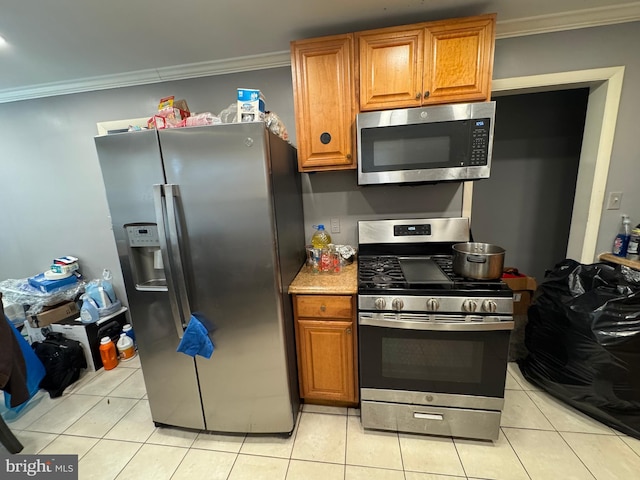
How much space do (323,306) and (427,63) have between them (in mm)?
1499

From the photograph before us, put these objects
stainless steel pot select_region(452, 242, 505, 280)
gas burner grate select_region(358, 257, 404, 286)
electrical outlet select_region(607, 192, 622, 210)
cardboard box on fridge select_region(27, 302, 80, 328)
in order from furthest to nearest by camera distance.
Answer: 1. cardboard box on fridge select_region(27, 302, 80, 328)
2. electrical outlet select_region(607, 192, 622, 210)
3. gas burner grate select_region(358, 257, 404, 286)
4. stainless steel pot select_region(452, 242, 505, 280)

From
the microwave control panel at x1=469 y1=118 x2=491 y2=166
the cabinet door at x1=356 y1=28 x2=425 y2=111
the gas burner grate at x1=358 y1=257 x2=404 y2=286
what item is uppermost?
the cabinet door at x1=356 y1=28 x2=425 y2=111

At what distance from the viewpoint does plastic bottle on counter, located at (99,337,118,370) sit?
2.13 metres

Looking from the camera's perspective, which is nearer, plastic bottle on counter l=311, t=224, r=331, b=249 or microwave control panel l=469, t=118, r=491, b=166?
microwave control panel l=469, t=118, r=491, b=166

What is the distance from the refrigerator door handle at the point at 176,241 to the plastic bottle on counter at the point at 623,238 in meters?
2.71

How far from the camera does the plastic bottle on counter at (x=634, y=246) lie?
1620 millimetres

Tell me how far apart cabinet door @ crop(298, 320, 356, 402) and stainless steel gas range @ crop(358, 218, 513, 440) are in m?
0.12

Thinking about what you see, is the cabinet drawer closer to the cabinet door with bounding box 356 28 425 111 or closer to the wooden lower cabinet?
the wooden lower cabinet

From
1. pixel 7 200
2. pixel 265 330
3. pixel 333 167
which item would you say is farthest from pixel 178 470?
pixel 7 200

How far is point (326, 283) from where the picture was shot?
152cm

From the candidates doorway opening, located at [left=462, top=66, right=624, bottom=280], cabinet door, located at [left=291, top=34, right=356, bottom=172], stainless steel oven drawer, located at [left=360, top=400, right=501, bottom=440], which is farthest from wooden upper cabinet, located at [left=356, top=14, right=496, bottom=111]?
stainless steel oven drawer, located at [left=360, top=400, right=501, bottom=440]

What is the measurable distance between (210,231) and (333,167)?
2.80ft

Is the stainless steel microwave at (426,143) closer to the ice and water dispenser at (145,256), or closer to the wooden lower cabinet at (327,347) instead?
the wooden lower cabinet at (327,347)

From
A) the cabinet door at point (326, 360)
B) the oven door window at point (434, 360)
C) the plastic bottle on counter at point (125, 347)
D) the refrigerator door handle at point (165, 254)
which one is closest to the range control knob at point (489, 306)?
the oven door window at point (434, 360)
